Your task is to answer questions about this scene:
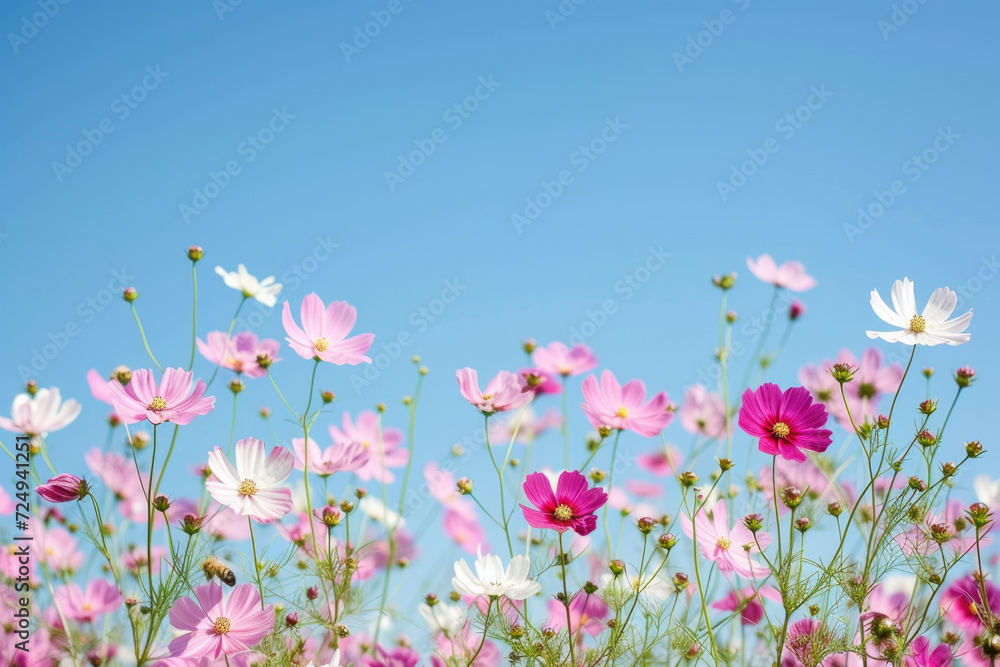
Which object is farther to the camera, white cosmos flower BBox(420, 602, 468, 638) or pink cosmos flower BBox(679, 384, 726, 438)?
pink cosmos flower BBox(679, 384, 726, 438)

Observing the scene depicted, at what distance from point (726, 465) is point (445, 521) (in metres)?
1.14

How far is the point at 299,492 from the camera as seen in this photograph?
1748 millimetres

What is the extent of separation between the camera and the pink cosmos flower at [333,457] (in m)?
1.41

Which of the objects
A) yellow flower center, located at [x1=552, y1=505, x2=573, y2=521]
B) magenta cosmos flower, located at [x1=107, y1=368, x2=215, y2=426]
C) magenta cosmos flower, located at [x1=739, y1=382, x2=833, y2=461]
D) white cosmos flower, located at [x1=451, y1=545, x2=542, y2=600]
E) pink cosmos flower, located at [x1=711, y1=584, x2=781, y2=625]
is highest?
magenta cosmos flower, located at [x1=739, y1=382, x2=833, y2=461]

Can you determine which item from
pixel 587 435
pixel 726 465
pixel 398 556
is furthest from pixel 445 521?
pixel 726 465

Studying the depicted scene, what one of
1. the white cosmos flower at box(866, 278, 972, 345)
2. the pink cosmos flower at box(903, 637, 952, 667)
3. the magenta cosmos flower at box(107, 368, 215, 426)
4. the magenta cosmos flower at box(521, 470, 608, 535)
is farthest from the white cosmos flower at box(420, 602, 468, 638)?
the white cosmos flower at box(866, 278, 972, 345)

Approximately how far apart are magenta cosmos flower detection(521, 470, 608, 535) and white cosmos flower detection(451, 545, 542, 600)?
78 mm

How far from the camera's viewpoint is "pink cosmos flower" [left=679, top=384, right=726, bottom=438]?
203 cm

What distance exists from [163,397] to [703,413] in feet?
4.79

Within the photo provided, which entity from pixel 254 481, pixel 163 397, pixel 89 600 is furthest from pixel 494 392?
pixel 89 600

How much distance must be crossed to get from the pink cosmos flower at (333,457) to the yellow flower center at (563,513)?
0.43 meters

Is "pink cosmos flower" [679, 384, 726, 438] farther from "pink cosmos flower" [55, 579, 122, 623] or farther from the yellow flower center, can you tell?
"pink cosmos flower" [55, 579, 122, 623]

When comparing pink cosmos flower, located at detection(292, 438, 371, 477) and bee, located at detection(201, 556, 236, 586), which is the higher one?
pink cosmos flower, located at detection(292, 438, 371, 477)

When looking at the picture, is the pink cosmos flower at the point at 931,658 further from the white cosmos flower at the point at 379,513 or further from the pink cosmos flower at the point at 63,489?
the pink cosmos flower at the point at 63,489
